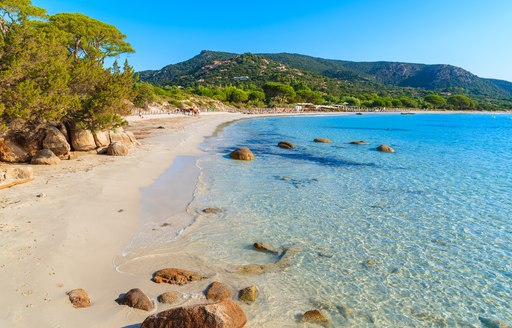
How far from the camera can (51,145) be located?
16922 mm

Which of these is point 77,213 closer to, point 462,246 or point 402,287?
point 402,287

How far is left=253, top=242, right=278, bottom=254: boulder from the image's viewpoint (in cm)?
837

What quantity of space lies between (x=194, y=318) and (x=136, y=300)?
1.50m

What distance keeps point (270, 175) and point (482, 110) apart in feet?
606

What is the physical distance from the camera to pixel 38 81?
15.5 meters

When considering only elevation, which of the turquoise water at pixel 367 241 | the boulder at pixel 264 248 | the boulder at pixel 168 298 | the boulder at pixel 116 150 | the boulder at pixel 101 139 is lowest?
the turquoise water at pixel 367 241

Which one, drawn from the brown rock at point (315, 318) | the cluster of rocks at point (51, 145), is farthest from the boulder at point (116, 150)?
the brown rock at point (315, 318)

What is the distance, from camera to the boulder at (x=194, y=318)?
16.0ft

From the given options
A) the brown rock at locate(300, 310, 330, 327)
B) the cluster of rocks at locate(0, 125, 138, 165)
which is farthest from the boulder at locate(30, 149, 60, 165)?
the brown rock at locate(300, 310, 330, 327)

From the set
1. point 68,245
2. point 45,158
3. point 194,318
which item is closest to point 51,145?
point 45,158

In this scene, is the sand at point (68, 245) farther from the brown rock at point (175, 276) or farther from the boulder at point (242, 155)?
the boulder at point (242, 155)

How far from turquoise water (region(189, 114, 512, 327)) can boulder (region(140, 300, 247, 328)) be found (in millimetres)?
817

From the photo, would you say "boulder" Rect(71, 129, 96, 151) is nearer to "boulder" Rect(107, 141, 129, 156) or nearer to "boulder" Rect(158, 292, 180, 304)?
"boulder" Rect(107, 141, 129, 156)

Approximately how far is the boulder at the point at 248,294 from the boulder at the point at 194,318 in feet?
3.45
